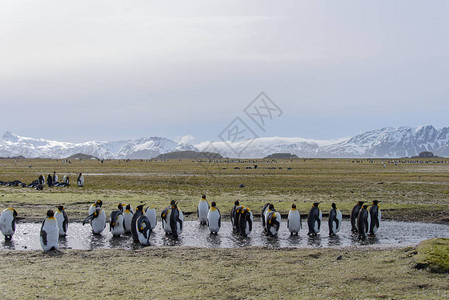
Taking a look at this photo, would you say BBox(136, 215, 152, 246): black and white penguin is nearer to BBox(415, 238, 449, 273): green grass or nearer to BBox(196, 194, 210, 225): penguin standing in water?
BBox(196, 194, 210, 225): penguin standing in water

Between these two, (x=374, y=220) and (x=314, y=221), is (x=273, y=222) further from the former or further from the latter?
(x=374, y=220)

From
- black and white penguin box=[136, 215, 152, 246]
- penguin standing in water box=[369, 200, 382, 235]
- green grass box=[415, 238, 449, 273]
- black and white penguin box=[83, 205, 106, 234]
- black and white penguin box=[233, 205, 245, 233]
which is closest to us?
green grass box=[415, 238, 449, 273]

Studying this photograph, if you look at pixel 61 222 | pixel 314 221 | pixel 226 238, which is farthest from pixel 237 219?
pixel 61 222

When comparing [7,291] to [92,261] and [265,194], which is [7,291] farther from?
[265,194]

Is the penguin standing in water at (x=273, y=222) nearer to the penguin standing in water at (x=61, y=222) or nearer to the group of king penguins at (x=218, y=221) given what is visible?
the group of king penguins at (x=218, y=221)

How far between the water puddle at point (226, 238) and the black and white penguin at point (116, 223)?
24 centimetres

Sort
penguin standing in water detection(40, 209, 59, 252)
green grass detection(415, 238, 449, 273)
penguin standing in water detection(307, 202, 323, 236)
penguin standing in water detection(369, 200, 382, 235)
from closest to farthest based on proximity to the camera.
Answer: green grass detection(415, 238, 449, 273) → penguin standing in water detection(40, 209, 59, 252) → penguin standing in water detection(307, 202, 323, 236) → penguin standing in water detection(369, 200, 382, 235)

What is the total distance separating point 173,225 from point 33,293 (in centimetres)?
715

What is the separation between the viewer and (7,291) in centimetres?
847

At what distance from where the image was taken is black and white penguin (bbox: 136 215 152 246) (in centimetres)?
1377

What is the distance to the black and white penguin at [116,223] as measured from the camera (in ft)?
49.0

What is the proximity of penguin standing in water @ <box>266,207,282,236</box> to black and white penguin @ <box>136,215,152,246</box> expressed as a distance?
433cm

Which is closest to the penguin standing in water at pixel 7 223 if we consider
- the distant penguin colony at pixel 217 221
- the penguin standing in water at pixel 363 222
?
the distant penguin colony at pixel 217 221

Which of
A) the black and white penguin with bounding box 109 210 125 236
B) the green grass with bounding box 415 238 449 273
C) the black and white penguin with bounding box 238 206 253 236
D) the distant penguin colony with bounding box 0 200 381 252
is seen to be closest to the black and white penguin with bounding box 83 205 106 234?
the distant penguin colony with bounding box 0 200 381 252
